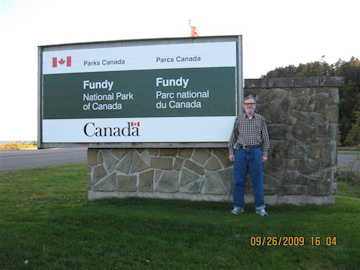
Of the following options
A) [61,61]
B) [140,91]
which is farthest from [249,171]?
[61,61]

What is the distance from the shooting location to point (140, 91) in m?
5.83

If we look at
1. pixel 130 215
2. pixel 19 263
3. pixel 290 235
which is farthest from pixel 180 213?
pixel 19 263

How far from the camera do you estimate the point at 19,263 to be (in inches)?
128

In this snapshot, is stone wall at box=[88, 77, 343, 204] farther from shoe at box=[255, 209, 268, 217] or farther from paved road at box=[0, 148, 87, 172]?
paved road at box=[0, 148, 87, 172]

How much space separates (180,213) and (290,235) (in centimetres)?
171

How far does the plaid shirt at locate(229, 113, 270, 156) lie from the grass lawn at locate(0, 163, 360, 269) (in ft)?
3.65

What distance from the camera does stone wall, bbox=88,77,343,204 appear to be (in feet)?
18.1

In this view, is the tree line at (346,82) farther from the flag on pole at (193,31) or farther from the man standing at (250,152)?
the man standing at (250,152)

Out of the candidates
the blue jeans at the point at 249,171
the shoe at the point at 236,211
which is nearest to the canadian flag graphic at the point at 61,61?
the blue jeans at the point at 249,171

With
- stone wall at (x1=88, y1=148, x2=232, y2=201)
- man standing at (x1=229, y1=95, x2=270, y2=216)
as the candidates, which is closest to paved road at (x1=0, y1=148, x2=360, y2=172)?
stone wall at (x1=88, y1=148, x2=232, y2=201)

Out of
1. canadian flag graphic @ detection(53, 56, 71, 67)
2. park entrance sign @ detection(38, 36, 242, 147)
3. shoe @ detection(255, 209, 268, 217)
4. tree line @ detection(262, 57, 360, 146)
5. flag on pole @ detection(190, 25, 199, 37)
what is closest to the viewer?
shoe @ detection(255, 209, 268, 217)

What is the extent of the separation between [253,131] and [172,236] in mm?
2053

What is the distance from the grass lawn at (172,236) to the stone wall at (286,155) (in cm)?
27
